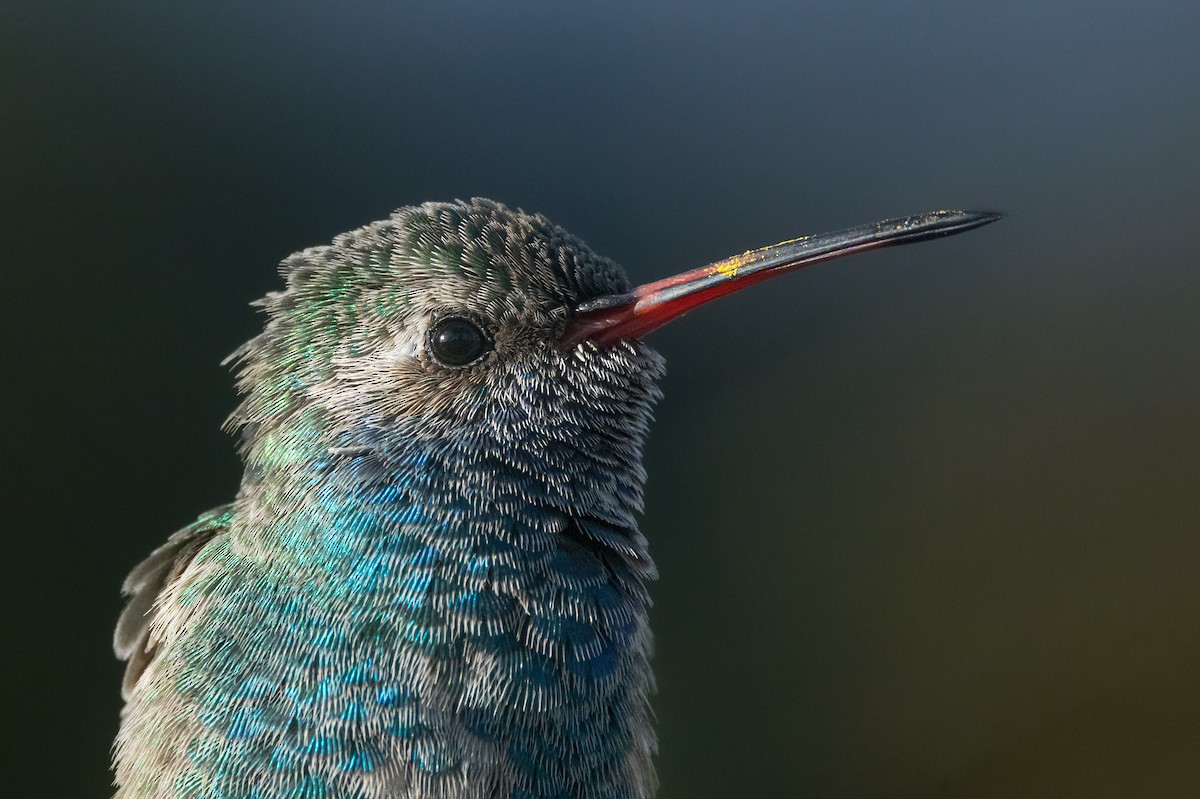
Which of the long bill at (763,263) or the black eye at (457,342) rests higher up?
the black eye at (457,342)

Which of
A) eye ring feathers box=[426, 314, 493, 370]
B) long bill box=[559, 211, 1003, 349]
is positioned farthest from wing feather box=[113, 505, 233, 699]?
long bill box=[559, 211, 1003, 349]

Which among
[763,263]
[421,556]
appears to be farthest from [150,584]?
[763,263]

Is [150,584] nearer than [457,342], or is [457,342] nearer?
[457,342]

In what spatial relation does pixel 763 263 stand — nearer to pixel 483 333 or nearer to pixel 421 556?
pixel 483 333

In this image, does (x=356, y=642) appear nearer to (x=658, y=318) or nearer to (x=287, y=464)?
(x=287, y=464)

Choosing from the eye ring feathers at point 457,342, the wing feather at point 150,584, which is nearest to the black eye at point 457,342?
the eye ring feathers at point 457,342

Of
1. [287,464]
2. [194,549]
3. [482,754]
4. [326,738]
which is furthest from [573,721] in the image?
[194,549]

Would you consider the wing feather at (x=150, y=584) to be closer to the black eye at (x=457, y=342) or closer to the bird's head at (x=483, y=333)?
the bird's head at (x=483, y=333)
